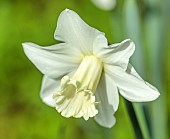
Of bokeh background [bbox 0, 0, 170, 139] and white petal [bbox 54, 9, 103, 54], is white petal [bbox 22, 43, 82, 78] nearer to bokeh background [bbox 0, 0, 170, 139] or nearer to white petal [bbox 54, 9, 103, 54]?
white petal [bbox 54, 9, 103, 54]

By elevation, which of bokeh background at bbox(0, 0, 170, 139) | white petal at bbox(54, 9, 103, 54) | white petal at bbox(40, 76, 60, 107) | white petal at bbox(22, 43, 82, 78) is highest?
white petal at bbox(54, 9, 103, 54)

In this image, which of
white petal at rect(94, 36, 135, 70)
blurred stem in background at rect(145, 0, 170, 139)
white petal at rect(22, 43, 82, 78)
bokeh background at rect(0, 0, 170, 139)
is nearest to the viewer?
white petal at rect(94, 36, 135, 70)

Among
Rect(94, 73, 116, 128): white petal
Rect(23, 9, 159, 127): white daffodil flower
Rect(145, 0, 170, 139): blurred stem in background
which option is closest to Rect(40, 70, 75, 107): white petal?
Rect(23, 9, 159, 127): white daffodil flower

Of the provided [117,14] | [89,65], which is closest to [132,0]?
[117,14]

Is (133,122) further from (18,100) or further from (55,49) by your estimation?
(18,100)

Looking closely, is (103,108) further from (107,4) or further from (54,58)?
(107,4)

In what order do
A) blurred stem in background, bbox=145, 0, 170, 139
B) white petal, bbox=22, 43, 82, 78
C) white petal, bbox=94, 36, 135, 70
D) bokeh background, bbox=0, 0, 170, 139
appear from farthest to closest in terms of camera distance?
bokeh background, bbox=0, 0, 170, 139
blurred stem in background, bbox=145, 0, 170, 139
white petal, bbox=22, 43, 82, 78
white petal, bbox=94, 36, 135, 70

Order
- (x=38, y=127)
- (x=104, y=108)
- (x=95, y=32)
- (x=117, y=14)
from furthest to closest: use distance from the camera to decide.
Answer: (x=38, y=127) < (x=117, y=14) < (x=104, y=108) < (x=95, y=32)
